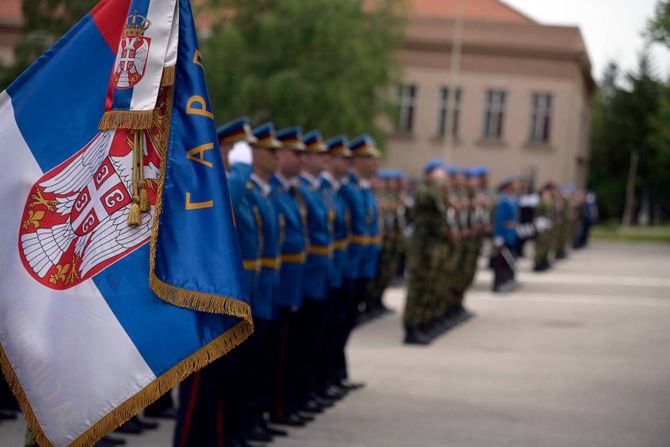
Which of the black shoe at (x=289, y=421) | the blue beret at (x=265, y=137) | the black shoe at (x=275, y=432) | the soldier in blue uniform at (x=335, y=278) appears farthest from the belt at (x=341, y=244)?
the blue beret at (x=265, y=137)

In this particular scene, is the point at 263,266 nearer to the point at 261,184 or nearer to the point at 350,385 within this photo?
the point at 261,184

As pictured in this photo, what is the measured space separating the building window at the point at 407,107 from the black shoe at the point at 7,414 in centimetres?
4777

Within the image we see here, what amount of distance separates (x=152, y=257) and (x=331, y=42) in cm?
3414

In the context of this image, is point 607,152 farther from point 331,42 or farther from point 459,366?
point 459,366

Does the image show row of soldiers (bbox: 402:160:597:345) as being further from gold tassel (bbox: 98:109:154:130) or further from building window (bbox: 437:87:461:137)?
building window (bbox: 437:87:461:137)

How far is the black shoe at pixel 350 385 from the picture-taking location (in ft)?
32.5

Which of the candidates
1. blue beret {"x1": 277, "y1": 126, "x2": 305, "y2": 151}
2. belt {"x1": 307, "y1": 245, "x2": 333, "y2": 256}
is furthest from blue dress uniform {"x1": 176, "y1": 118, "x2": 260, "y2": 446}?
belt {"x1": 307, "y1": 245, "x2": 333, "y2": 256}

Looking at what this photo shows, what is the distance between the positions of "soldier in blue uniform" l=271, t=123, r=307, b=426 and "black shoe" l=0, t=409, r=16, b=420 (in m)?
1.75

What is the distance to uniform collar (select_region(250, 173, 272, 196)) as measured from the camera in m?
7.40

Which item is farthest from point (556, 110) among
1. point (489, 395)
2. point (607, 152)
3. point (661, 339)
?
point (489, 395)

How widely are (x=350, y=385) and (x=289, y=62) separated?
96.3 feet

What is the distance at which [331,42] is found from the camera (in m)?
38.1

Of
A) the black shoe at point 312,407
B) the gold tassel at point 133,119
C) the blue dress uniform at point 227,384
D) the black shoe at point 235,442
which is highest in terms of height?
the gold tassel at point 133,119

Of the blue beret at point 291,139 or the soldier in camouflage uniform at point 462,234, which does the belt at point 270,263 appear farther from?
the soldier in camouflage uniform at point 462,234
